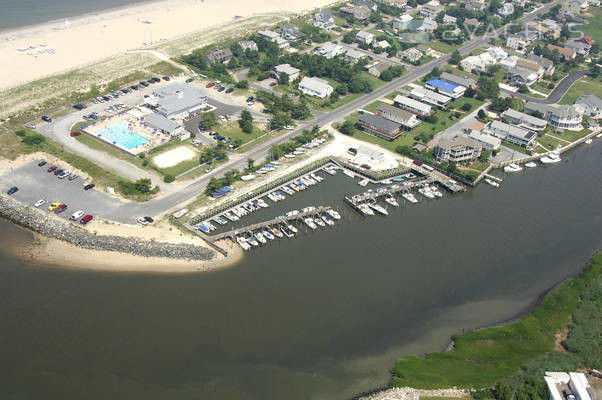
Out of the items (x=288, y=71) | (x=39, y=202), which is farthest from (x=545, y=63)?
(x=39, y=202)

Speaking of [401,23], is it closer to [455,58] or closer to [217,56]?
[455,58]

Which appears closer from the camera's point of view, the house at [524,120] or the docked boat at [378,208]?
the docked boat at [378,208]

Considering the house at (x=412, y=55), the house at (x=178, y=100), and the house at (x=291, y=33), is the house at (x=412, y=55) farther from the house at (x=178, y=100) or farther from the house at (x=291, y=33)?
the house at (x=178, y=100)

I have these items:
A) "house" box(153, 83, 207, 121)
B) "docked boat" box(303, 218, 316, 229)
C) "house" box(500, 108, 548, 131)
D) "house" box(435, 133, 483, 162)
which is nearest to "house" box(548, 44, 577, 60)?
"house" box(500, 108, 548, 131)

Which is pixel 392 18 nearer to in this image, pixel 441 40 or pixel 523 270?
pixel 441 40

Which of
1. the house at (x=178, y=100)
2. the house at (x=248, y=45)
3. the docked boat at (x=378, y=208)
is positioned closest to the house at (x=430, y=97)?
the docked boat at (x=378, y=208)

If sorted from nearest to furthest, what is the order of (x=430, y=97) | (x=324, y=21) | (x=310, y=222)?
1. (x=310, y=222)
2. (x=430, y=97)
3. (x=324, y=21)

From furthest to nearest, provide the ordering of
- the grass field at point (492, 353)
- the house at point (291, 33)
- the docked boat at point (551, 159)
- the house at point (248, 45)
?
the house at point (291, 33) → the house at point (248, 45) → the docked boat at point (551, 159) → the grass field at point (492, 353)
